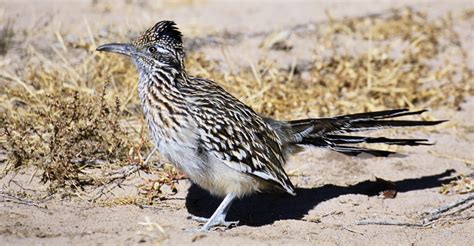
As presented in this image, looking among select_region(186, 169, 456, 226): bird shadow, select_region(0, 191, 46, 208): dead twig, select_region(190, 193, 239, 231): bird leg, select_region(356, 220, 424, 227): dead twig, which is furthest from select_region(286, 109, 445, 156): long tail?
select_region(0, 191, 46, 208): dead twig

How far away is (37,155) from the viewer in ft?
19.8

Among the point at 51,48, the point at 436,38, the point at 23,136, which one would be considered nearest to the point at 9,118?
the point at 23,136

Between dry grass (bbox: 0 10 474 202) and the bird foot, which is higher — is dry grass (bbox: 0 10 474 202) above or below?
above

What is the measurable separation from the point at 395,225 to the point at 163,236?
1.92 m

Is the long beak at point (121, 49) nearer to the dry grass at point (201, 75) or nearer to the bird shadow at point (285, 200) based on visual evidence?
the dry grass at point (201, 75)

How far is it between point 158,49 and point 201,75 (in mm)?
2209

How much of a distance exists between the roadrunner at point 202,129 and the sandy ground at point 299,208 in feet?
1.10

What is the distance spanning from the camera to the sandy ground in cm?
497

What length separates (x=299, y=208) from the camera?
617cm

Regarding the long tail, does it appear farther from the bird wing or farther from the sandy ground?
the sandy ground

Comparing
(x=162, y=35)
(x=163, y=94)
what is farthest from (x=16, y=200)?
(x=162, y=35)

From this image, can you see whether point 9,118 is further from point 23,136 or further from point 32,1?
point 32,1

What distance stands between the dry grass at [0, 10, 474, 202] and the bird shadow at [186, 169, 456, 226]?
33 centimetres

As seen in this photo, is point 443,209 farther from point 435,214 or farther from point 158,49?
point 158,49
